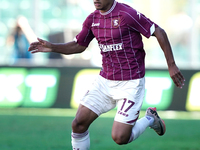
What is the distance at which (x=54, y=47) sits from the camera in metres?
5.25

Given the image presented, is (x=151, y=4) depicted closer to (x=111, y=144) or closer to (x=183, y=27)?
(x=183, y=27)

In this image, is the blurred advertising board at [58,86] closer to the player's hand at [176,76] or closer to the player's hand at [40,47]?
the player's hand at [40,47]

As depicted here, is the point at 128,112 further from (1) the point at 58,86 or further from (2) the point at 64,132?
(1) the point at 58,86

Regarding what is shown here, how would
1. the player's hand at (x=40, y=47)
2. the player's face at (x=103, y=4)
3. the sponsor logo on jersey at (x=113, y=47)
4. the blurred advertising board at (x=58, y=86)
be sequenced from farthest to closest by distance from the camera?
the blurred advertising board at (x=58, y=86) → the player's hand at (x=40, y=47) → the sponsor logo on jersey at (x=113, y=47) → the player's face at (x=103, y=4)

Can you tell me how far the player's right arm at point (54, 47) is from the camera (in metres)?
5.22

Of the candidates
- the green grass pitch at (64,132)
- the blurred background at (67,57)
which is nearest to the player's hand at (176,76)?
the green grass pitch at (64,132)

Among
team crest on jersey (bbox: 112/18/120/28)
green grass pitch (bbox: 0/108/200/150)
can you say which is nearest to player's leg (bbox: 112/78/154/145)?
team crest on jersey (bbox: 112/18/120/28)

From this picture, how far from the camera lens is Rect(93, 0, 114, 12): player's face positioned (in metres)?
4.80

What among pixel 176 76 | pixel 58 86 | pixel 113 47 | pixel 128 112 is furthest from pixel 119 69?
pixel 58 86

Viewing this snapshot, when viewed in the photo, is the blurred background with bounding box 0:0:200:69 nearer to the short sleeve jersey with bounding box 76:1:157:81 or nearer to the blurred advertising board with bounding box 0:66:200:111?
the blurred advertising board with bounding box 0:66:200:111

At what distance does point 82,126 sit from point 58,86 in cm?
521

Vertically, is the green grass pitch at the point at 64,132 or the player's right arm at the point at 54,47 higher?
the player's right arm at the point at 54,47

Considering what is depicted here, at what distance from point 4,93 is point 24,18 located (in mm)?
2950

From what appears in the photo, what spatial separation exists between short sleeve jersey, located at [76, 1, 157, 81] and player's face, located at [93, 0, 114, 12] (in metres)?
0.05
